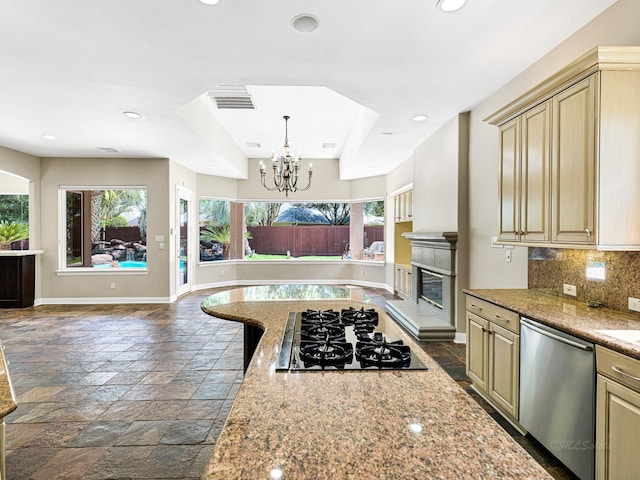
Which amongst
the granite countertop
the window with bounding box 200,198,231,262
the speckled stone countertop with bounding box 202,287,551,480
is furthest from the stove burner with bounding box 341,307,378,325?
the window with bounding box 200,198,231,262

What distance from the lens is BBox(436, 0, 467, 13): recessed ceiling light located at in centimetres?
227

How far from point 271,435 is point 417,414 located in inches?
15.3

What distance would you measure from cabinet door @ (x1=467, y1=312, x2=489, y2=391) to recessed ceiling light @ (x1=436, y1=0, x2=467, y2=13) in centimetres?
212

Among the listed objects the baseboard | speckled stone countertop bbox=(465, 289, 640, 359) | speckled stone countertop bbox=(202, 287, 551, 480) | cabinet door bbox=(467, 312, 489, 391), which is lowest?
the baseboard

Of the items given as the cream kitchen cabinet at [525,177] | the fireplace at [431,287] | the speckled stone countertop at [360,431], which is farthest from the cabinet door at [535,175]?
the fireplace at [431,287]

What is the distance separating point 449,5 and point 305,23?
0.92 meters

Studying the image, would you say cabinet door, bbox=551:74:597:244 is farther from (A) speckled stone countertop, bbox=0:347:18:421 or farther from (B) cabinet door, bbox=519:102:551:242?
(A) speckled stone countertop, bbox=0:347:18:421

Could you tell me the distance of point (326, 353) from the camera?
141cm

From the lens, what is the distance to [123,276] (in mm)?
7027

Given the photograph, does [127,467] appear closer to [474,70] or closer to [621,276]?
[621,276]

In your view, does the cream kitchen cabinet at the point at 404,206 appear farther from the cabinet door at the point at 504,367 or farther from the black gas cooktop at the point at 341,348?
the black gas cooktop at the point at 341,348

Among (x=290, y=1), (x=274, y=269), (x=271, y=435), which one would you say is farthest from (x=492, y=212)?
(x=274, y=269)

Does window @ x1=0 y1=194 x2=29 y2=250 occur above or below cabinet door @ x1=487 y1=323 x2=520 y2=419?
above

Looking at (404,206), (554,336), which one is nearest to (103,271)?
(404,206)
